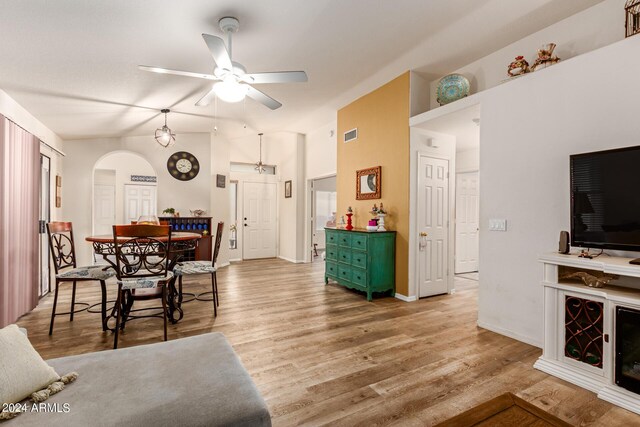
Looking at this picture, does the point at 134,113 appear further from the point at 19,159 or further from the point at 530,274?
the point at 530,274

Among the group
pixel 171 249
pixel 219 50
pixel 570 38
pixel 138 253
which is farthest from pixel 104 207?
pixel 570 38

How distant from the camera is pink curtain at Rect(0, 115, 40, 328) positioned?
10.6 ft

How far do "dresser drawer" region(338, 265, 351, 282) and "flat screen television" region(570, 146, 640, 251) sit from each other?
284 cm

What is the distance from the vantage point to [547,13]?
292cm

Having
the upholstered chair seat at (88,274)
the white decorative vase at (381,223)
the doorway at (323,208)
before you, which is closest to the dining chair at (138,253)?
the upholstered chair seat at (88,274)

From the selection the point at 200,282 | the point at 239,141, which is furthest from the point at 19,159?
the point at 239,141

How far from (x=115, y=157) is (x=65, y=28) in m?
6.98

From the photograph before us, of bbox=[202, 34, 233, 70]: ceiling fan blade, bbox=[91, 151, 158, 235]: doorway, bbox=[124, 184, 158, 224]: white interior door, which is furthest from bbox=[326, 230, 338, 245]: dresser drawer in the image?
bbox=[124, 184, 158, 224]: white interior door

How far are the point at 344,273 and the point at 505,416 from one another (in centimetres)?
358

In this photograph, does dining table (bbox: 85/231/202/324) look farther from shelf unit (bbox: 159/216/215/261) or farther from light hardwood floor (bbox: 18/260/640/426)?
shelf unit (bbox: 159/216/215/261)

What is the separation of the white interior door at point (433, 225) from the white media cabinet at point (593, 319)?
199cm

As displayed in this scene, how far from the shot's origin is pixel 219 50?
2.46 metres

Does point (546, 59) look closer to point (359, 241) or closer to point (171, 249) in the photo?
point (359, 241)

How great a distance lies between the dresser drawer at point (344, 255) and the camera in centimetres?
478
